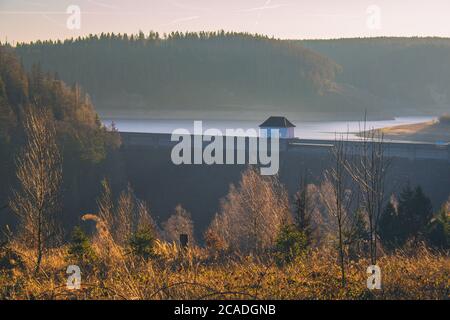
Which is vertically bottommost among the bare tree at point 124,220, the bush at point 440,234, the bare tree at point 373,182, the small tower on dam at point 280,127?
the bare tree at point 124,220

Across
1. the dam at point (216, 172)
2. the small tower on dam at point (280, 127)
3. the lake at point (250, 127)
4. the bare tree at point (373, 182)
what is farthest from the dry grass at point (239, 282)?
the lake at point (250, 127)

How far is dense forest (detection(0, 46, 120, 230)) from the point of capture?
6125 centimetres

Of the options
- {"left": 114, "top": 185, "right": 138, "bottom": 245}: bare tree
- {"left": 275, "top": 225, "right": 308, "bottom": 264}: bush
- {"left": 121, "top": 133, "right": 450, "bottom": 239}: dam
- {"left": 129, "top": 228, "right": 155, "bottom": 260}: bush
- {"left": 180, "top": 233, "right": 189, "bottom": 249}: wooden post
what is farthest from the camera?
{"left": 121, "top": 133, "right": 450, "bottom": 239}: dam

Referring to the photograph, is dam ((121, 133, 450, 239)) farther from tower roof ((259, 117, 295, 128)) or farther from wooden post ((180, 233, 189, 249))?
wooden post ((180, 233, 189, 249))

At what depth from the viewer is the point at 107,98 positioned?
646 ft

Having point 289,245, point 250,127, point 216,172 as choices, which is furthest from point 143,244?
A: point 250,127

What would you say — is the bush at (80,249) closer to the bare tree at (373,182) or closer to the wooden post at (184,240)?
the wooden post at (184,240)

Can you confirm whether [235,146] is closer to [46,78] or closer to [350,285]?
[46,78]

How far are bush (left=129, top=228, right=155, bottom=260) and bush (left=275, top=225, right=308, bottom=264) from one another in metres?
2.82

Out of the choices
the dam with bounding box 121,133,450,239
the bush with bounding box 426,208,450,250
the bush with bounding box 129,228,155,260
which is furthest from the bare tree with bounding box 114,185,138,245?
the bush with bounding box 426,208,450,250

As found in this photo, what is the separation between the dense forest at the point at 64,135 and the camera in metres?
61.2

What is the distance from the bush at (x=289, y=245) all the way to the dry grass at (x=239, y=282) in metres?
0.31

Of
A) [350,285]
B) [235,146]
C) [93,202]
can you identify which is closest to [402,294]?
[350,285]
